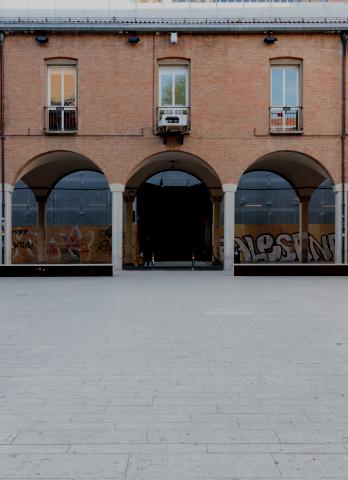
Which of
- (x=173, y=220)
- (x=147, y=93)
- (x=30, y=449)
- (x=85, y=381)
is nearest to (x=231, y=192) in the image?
(x=147, y=93)

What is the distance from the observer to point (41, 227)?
2577 centimetres

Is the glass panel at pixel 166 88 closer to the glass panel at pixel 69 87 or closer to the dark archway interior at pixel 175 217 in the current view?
the glass panel at pixel 69 87

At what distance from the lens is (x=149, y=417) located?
388 centimetres

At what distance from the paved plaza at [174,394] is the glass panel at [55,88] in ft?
39.0

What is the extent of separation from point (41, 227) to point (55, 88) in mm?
9045

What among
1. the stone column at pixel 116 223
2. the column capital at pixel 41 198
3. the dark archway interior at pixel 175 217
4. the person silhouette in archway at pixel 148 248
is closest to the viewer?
the stone column at pixel 116 223

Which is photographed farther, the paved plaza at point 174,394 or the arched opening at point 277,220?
the arched opening at point 277,220

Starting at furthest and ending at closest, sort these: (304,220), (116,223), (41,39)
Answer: (304,220) → (116,223) → (41,39)

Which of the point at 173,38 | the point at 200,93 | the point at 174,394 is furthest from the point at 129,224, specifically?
the point at 174,394

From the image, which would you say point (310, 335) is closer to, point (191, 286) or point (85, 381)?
point (85, 381)

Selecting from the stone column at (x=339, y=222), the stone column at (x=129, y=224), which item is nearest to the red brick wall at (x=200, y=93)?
the stone column at (x=339, y=222)

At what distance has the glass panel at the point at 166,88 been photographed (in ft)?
62.4

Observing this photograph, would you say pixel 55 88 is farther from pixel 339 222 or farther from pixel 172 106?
pixel 339 222

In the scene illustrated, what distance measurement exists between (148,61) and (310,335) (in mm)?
14740
